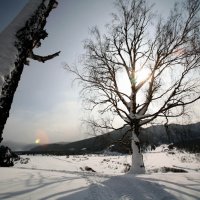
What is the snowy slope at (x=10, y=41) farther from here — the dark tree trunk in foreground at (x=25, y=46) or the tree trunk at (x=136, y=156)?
the tree trunk at (x=136, y=156)

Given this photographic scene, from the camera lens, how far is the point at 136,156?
1432cm

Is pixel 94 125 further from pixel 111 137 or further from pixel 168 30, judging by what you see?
pixel 168 30

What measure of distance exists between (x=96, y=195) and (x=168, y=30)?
10623mm

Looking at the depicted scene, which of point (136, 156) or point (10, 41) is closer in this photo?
point (10, 41)

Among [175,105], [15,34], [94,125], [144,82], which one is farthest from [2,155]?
[15,34]

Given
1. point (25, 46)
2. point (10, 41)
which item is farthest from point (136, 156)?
point (10, 41)

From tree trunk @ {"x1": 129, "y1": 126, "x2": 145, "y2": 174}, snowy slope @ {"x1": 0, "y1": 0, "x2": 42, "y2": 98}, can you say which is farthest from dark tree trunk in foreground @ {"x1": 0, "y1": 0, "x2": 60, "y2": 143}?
tree trunk @ {"x1": 129, "y1": 126, "x2": 145, "y2": 174}

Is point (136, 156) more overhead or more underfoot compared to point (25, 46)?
more underfoot

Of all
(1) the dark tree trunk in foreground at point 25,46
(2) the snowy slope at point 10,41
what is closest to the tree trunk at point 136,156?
(1) the dark tree trunk in foreground at point 25,46

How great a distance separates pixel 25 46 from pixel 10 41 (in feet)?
0.91

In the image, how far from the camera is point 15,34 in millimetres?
3893

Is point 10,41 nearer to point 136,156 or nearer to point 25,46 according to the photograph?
point 25,46

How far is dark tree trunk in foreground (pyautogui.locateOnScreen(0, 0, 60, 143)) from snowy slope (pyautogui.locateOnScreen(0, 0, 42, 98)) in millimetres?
53

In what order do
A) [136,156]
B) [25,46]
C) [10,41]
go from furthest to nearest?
[136,156] → [25,46] → [10,41]
